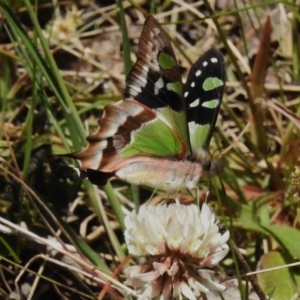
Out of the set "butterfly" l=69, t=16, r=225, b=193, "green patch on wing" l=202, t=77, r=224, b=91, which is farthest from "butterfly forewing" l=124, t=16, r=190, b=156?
"green patch on wing" l=202, t=77, r=224, b=91

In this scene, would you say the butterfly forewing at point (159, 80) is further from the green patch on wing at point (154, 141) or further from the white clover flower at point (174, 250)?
the white clover flower at point (174, 250)

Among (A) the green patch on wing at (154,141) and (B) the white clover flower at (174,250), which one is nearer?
(B) the white clover flower at (174,250)

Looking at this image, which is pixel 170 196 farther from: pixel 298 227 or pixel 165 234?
pixel 165 234

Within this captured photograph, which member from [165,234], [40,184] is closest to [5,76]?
[40,184]

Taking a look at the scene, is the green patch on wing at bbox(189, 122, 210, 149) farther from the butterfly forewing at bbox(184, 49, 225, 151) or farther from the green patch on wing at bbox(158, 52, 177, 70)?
the green patch on wing at bbox(158, 52, 177, 70)

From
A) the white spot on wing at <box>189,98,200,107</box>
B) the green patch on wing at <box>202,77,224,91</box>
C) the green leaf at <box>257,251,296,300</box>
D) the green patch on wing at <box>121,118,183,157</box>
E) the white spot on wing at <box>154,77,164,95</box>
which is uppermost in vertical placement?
the white spot on wing at <box>154,77,164,95</box>

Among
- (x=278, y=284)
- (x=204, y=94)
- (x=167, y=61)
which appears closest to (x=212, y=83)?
(x=204, y=94)

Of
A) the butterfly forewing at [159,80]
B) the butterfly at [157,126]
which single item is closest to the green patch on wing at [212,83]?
the butterfly at [157,126]
